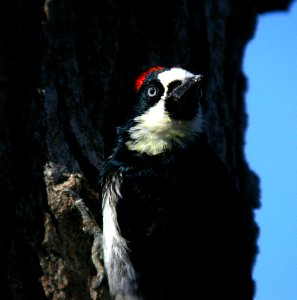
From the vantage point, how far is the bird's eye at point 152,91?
382cm

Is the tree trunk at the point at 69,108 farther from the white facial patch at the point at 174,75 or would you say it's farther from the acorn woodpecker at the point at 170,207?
the white facial patch at the point at 174,75

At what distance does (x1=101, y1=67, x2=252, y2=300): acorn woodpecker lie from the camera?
3.51 m

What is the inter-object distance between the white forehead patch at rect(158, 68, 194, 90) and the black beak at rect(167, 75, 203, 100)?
1.3 inches

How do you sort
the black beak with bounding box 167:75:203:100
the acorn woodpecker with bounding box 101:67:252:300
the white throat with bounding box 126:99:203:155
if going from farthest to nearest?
the white throat with bounding box 126:99:203:155 < the black beak with bounding box 167:75:203:100 < the acorn woodpecker with bounding box 101:67:252:300

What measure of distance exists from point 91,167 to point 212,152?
27.4 inches

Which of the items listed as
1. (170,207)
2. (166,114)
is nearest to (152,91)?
(166,114)

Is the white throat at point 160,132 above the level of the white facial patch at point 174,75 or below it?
below

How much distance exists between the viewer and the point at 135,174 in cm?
366

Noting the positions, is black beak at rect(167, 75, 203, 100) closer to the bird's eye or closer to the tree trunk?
the bird's eye

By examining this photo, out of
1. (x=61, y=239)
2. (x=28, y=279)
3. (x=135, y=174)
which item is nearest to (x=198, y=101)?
(x=135, y=174)

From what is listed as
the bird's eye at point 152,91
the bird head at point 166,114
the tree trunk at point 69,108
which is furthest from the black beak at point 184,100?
the tree trunk at point 69,108

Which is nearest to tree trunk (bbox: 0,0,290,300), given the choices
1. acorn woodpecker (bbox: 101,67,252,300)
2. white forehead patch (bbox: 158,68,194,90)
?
acorn woodpecker (bbox: 101,67,252,300)

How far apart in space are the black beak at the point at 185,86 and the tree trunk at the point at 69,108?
1.21 ft

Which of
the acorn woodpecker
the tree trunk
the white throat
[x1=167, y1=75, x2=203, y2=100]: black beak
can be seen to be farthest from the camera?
the white throat
